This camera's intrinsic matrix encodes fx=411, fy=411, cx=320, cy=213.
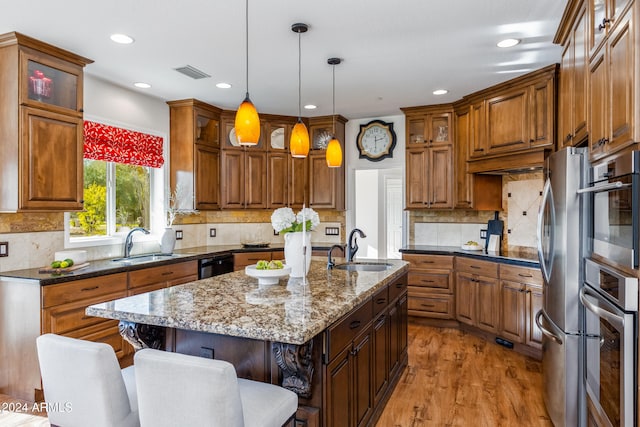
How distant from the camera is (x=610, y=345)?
1.77 meters

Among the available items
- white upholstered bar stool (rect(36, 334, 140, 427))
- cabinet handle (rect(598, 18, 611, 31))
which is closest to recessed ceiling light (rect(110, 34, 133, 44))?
white upholstered bar stool (rect(36, 334, 140, 427))

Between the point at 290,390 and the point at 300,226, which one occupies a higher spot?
the point at 300,226

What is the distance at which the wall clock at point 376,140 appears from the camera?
551 cm

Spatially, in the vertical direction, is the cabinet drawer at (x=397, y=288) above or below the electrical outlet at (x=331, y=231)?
below

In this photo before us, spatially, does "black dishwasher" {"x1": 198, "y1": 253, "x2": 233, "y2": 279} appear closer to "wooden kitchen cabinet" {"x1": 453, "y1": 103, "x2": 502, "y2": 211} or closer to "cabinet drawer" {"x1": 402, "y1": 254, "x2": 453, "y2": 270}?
"cabinet drawer" {"x1": 402, "y1": 254, "x2": 453, "y2": 270}

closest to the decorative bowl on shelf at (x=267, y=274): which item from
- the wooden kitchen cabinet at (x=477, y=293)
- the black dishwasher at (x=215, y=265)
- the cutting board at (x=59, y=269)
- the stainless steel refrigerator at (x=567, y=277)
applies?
the stainless steel refrigerator at (x=567, y=277)

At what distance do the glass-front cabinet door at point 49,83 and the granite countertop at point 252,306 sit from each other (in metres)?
1.98

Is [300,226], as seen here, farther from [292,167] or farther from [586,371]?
[292,167]

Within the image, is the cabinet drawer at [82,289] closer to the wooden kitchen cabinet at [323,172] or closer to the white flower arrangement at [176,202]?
the white flower arrangement at [176,202]

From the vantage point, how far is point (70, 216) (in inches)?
147

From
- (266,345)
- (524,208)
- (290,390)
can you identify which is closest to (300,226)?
(266,345)

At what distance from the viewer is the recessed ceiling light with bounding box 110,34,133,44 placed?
299cm

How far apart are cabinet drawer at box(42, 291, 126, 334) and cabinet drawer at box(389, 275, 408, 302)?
219cm

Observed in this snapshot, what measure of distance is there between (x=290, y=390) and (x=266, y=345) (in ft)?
0.72
